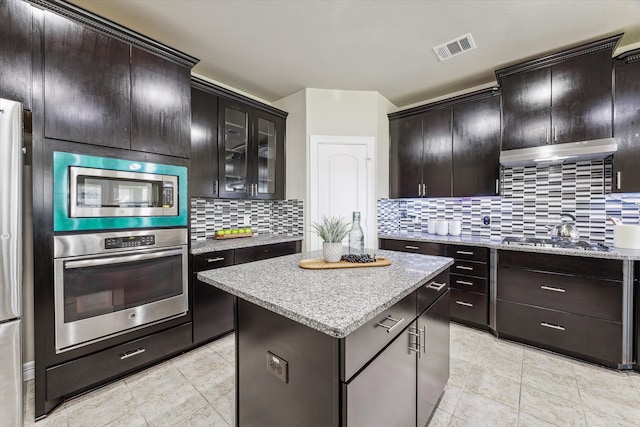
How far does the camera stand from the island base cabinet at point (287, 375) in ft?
3.03

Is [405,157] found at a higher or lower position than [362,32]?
lower

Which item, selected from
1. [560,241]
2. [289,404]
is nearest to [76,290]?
[289,404]

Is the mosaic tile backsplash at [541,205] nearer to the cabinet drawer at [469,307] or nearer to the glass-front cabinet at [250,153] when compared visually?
the cabinet drawer at [469,307]

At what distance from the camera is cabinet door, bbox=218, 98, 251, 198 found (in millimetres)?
2936

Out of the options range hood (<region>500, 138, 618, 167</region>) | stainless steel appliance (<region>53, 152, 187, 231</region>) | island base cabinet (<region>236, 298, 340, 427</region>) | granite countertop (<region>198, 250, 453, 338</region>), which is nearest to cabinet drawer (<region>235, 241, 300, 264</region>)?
stainless steel appliance (<region>53, 152, 187, 231</region>)

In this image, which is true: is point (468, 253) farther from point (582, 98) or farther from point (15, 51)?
point (15, 51)

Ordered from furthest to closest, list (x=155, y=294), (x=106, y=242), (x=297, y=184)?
(x=297, y=184), (x=155, y=294), (x=106, y=242)

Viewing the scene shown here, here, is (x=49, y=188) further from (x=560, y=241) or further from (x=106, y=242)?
(x=560, y=241)

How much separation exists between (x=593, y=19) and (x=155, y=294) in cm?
406

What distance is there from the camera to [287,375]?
3.51 feet

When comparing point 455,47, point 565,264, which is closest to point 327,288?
point 565,264

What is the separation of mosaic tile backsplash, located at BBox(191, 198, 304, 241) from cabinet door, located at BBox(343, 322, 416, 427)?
2360mm

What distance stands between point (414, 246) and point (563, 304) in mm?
1369

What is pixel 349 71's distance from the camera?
3.03 metres
